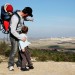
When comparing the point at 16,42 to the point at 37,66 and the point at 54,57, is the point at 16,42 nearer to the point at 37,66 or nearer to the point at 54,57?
the point at 37,66

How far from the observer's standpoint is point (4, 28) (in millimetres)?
9273

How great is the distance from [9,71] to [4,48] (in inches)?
196

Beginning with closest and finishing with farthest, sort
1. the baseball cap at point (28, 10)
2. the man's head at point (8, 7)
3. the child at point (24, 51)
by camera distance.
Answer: the man's head at point (8, 7)
the baseball cap at point (28, 10)
the child at point (24, 51)

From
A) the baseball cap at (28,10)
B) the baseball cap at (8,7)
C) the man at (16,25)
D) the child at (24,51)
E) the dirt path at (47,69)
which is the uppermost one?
the baseball cap at (8,7)

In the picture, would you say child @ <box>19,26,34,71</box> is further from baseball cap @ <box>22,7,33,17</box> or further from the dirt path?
→ baseball cap @ <box>22,7,33,17</box>

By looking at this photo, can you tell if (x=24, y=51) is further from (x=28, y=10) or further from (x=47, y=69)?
(x=28, y=10)

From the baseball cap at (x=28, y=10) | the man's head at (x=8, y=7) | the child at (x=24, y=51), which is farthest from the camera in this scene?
the child at (x=24, y=51)

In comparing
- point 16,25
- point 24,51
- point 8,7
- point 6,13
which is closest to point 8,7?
point 8,7

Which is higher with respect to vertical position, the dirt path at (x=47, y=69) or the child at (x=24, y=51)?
the child at (x=24, y=51)

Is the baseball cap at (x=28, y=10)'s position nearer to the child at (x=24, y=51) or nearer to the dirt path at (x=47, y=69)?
the child at (x=24, y=51)

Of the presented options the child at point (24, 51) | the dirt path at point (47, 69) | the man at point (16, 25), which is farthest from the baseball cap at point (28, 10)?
the dirt path at point (47, 69)

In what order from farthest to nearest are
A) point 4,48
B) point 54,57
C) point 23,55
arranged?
point 4,48, point 54,57, point 23,55

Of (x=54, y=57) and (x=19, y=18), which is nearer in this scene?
(x=19, y=18)

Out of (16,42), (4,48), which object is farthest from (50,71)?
(4,48)
